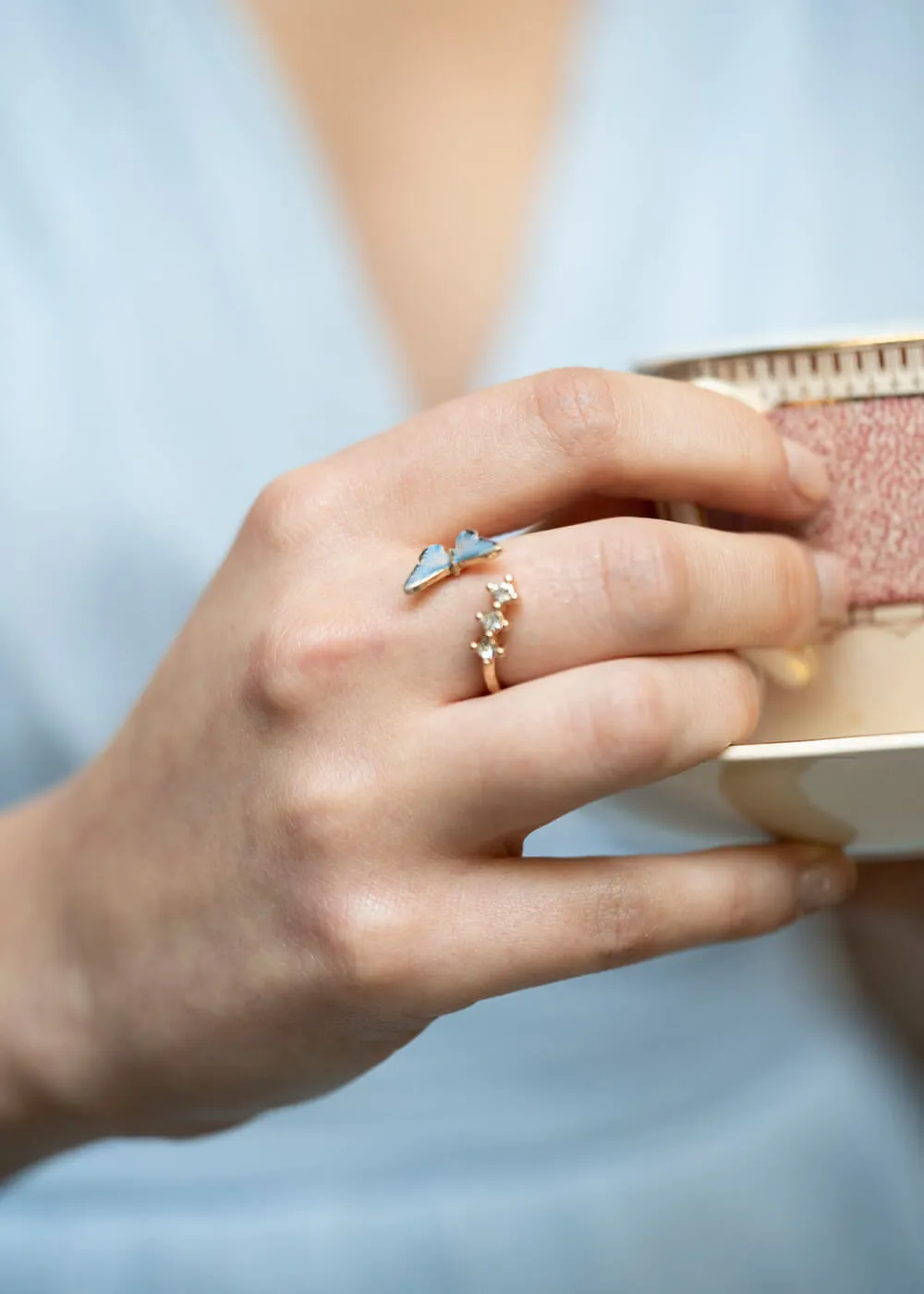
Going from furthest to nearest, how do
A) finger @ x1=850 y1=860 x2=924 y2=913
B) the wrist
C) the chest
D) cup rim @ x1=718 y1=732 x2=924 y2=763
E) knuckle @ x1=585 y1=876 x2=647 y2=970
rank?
the chest
finger @ x1=850 y1=860 x2=924 y2=913
the wrist
knuckle @ x1=585 y1=876 x2=647 y2=970
cup rim @ x1=718 y1=732 x2=924 y2=763

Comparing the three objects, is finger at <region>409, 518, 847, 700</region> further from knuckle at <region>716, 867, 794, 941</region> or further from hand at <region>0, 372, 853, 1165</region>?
knuckle at <region>716, 867, 794, 941</region>

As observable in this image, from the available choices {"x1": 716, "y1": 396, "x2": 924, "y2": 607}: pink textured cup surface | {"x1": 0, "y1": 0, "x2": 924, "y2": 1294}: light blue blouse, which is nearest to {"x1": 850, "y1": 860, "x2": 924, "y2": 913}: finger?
{"x1": 0, "y1": 0, "x2": 924, "y2": 1294}: light blue blouse

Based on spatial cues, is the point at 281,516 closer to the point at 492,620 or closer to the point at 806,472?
the point at 492,620

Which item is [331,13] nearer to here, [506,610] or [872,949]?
[506,610]

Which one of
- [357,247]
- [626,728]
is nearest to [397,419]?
[357,247]

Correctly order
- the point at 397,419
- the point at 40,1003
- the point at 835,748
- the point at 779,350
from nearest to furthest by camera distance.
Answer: the point at 835,748 → the point at 779,350 → the point at 40,1003 → the point at 397,419

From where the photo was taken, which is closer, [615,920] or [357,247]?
[615,920]

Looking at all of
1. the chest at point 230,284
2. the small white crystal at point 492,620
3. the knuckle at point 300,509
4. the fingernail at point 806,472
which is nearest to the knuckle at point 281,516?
the knuckle at point 300,509
